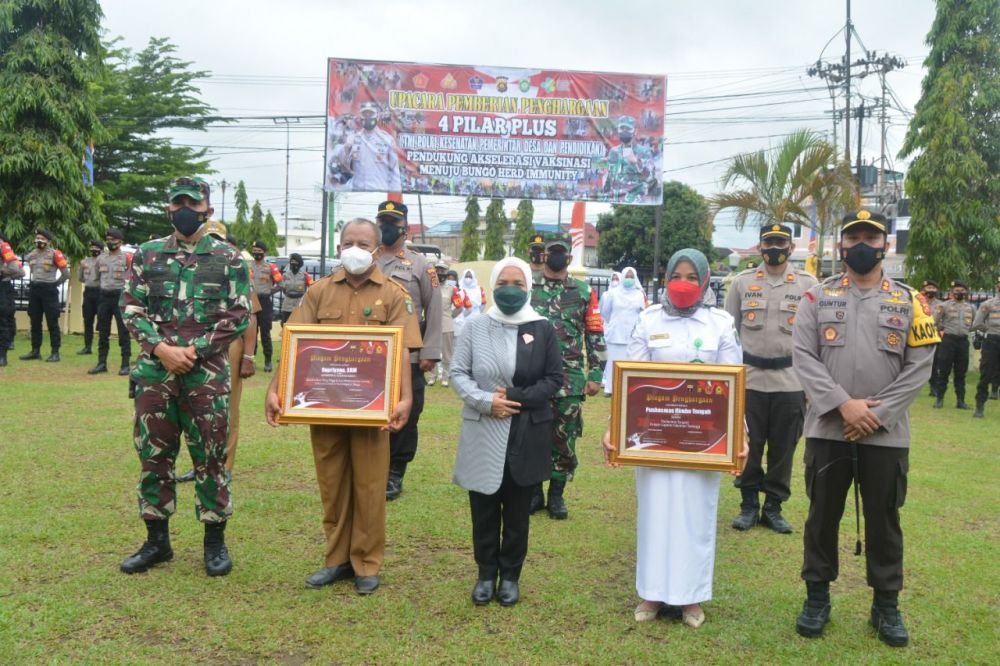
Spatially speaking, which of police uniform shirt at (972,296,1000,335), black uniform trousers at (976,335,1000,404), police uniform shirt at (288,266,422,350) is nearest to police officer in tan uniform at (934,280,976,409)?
police uniform shirt at (972,296,1000,335)

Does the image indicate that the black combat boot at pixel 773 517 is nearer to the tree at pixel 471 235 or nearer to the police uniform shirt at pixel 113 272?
the police uniform shirt at pixel 113 272

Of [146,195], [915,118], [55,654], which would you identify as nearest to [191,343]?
[55,654]

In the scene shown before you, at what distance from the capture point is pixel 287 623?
415 centimetres

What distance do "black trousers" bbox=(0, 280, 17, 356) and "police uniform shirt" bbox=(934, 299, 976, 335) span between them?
14938 mm

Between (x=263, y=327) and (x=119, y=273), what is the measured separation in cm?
235

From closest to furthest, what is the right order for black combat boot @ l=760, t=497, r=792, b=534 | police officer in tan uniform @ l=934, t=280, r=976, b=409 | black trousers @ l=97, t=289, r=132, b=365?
black combat boot @ l=760, t=497, r=792, b=534 < black trousers @ l=97, t=289, r=132, b=365 < police officer in tan uniform @ l=934, t=280, r=976, b=409

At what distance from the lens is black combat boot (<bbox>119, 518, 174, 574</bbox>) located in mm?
4719

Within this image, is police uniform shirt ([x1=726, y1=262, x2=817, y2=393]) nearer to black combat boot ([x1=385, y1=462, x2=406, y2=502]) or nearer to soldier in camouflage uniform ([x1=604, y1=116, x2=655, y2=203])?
black combat boot ([x1=385, y1=462, x2=406, y2=502])

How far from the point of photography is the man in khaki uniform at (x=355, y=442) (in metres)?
4.57

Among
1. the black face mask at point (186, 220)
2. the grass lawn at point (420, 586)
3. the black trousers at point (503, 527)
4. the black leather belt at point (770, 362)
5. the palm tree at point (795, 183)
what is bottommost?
the grass lawn at point (420, 586)

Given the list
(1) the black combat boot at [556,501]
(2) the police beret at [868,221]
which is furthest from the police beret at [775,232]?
(1) the black combat boot at [556,501]

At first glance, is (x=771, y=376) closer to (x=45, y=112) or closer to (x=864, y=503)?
(x=864, y=503)

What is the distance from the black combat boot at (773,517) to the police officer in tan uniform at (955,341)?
8.80 metres

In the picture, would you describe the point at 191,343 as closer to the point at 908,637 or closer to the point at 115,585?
the point at 115,585
